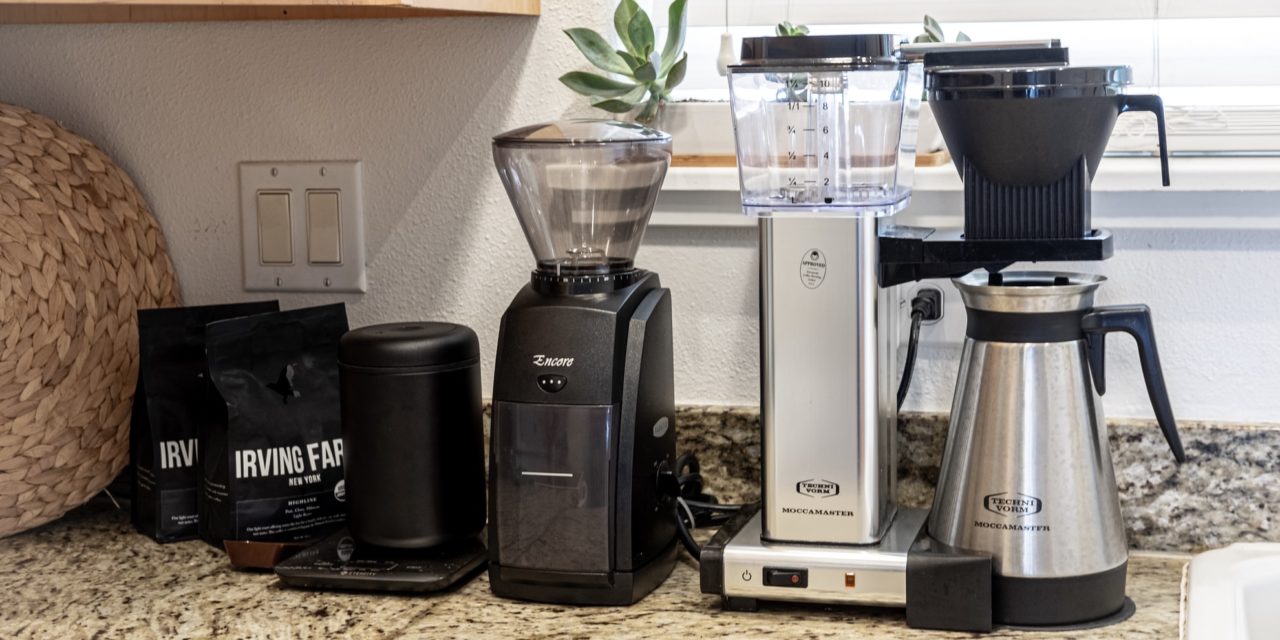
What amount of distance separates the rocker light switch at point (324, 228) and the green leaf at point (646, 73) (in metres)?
0.33

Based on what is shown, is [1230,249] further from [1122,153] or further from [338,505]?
[338,505]

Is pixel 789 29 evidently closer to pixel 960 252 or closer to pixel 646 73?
pixel 646 73

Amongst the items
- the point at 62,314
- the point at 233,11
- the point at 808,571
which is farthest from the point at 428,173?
the point at 808,571

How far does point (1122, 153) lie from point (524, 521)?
57 cm

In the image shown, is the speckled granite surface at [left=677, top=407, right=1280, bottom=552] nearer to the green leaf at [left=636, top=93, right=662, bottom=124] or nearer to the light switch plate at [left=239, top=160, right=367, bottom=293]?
the green leaf at [left=636, top=93, right=662, bottom=124]

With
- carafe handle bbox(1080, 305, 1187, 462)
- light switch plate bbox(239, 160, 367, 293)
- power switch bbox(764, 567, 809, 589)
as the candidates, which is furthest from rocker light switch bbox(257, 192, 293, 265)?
carafe handle bbox(1080, 305, 1187, 462)

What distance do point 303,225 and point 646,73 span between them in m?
0.37

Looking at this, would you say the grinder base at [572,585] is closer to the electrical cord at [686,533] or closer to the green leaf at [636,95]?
the electrical cord at [686,533]

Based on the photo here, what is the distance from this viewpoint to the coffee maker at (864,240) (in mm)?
895

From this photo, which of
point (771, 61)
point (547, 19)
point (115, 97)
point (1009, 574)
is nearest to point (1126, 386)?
point (1009, 574)

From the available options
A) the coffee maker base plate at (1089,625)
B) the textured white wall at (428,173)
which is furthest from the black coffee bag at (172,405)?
the coffee maker base plate at (1089,625)

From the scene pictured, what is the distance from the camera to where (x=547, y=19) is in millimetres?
1218

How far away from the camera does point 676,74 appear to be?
3.84 feet

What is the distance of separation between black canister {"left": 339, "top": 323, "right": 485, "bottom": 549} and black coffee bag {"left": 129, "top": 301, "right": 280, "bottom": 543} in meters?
0.20
